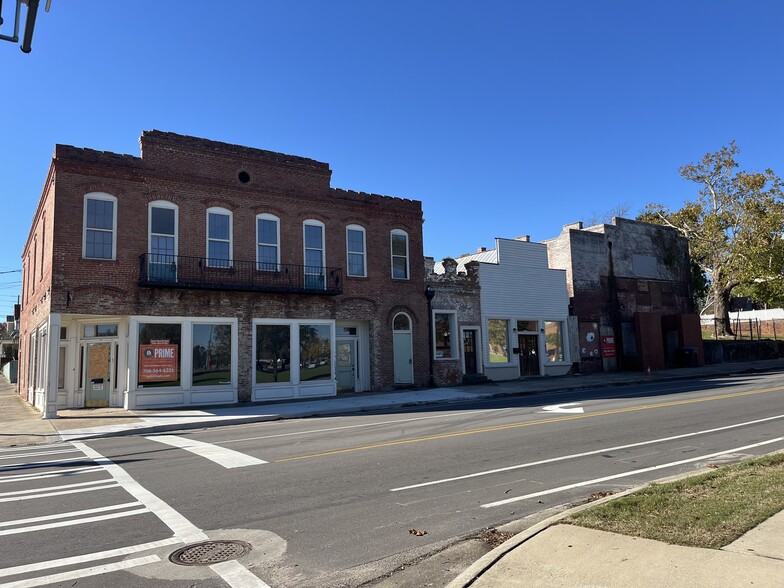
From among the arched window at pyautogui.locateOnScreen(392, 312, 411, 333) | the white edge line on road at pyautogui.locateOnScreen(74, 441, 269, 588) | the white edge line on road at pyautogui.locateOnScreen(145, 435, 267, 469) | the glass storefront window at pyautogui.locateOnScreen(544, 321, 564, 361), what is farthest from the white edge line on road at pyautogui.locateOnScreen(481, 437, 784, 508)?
the glass storefront window at pyautogui.locateOnScreen(544, 321, 564, 361)

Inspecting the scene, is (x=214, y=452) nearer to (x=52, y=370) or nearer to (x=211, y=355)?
(x=52, y=370)

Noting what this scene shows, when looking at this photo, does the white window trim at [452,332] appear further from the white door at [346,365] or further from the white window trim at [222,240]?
the white window trim at [222,240]

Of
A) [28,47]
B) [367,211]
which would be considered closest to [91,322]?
[367,211]

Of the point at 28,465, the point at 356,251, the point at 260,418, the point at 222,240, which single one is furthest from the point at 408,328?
the point at 28,465

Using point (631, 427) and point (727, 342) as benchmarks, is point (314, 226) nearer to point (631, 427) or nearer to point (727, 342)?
point (631, 427)

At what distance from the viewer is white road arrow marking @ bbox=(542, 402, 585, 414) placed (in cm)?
1554

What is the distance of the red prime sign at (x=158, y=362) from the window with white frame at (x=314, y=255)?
5.58 m

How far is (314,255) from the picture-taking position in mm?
23281

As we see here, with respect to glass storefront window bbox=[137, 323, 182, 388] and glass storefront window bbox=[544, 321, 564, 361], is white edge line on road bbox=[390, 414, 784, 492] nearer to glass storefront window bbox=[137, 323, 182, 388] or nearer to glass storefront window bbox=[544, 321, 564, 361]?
glass storefront window bbox=[137, 323, 182, 388]

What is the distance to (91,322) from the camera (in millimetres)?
20547

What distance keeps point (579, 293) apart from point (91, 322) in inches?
909

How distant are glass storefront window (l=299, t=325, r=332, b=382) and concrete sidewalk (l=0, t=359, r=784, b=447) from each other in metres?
1.25

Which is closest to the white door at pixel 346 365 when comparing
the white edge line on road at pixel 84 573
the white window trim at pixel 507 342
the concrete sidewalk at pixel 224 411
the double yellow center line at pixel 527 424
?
the concrete sidewalk at pixel 224 411

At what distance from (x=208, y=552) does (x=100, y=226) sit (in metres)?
16.7
